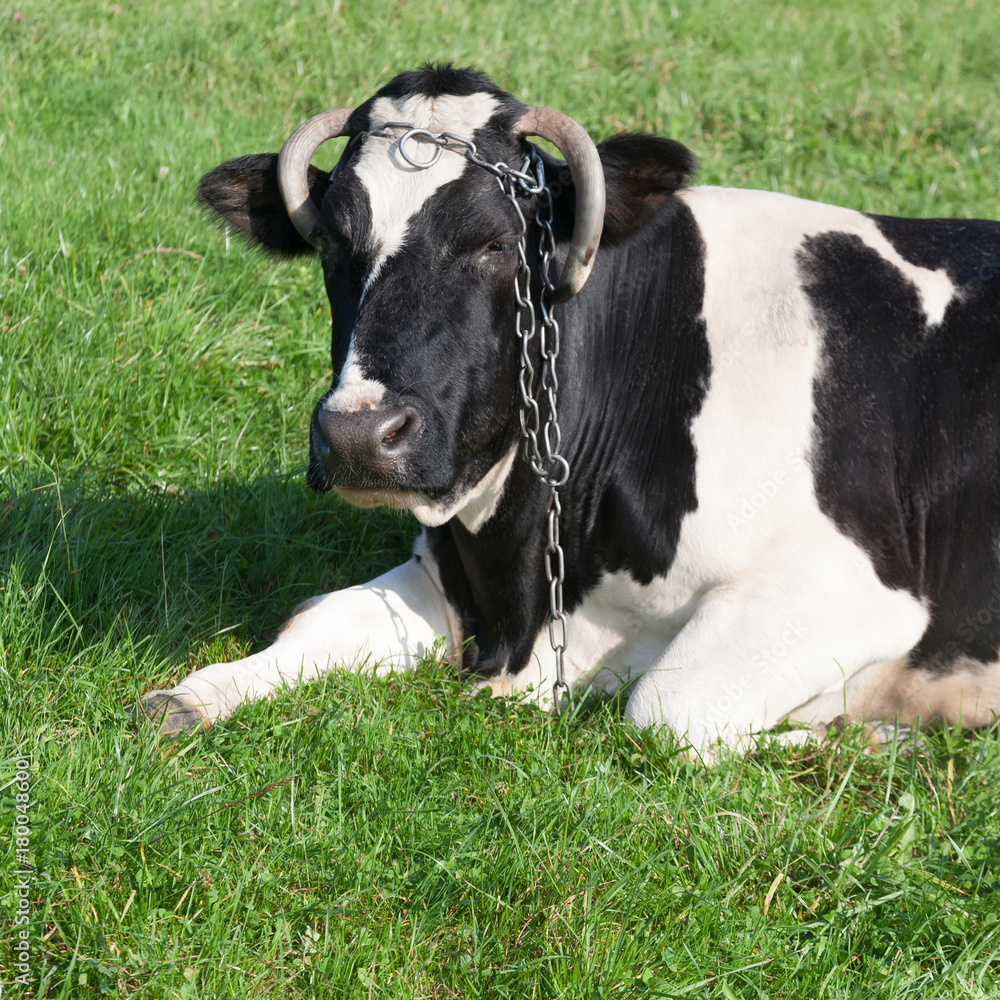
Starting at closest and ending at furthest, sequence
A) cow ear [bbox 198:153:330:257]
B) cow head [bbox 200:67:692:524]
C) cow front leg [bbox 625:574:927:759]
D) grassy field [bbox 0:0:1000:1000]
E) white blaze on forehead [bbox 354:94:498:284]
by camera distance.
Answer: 1. grassy field [bbox 0:0:1000:1000]
2. cow head [bbox 200:67:692:524]
3. white blaze on forehead [bbox 354:94:498:284]
4. cow front leg [bbox 625:574:927:759]
5. cow ear [bbox 198:153:330:257]

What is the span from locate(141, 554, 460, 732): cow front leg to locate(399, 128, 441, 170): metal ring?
153 centimetres

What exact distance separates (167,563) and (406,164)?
5.88 ft

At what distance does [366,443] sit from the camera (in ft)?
10.7

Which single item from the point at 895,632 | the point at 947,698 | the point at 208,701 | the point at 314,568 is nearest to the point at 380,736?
the point at 208,701

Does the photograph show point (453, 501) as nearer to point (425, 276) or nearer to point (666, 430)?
point (425, 276)

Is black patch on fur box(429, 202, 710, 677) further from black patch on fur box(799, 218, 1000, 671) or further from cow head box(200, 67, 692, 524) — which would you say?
black patch on fur box(799, 218, 1000, 671)

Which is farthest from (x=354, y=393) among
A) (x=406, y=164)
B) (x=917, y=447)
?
(x=917, y=447)

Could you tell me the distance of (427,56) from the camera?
881 cm

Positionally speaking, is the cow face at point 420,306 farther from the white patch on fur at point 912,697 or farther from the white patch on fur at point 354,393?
the white patch on fur at point 912,697

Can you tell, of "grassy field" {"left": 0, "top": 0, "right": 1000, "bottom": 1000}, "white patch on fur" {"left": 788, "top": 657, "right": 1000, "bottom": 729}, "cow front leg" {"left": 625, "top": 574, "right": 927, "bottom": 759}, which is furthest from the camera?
"white patch on fur" {"left": 788, "top": 657, "right": 1000, "bottom": 729}

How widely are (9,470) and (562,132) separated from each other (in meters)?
2.59

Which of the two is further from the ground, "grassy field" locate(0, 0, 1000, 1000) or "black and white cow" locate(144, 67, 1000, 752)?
"black and white cow" locate(144, 67, 1000, 752)

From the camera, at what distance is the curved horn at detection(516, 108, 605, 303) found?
364cm

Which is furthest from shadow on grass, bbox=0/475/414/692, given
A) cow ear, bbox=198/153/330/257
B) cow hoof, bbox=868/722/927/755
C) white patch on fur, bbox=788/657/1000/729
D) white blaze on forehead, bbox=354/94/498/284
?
cow hoof, bbox=868/722/927/755
